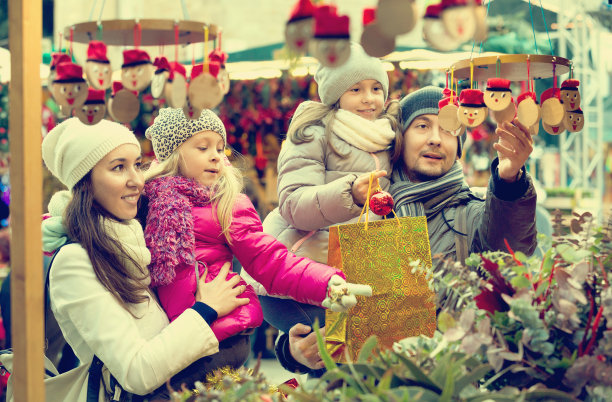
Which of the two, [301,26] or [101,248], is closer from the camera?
[301,26]

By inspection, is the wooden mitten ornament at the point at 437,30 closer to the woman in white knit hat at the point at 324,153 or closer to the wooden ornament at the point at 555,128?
the wooden ornament at the point at 555,128

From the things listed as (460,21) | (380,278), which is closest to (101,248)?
(380,278)

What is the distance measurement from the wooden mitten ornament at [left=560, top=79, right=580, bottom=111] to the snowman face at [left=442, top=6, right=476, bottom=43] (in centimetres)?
80

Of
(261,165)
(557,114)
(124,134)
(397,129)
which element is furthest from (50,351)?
(261,165)

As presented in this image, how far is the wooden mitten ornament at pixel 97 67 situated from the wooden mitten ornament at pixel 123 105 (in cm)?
10

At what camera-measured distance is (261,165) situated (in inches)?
216

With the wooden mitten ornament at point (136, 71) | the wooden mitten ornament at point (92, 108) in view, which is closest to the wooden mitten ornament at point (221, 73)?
the wooden mitten ornament at point (136, 71)

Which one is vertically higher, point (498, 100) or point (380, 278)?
point (498, 100)

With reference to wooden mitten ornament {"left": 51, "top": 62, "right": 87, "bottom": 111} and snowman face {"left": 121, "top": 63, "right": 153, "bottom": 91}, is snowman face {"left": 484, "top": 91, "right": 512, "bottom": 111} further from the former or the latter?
wooden mitten ornament {"left": 51, "top": 62, "right": 87, "bottom": 111}

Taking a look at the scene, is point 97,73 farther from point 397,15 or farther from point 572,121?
point 572,121

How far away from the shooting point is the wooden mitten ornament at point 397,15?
4.34 ft

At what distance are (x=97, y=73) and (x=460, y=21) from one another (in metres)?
0.81

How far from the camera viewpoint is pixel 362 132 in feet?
7.71

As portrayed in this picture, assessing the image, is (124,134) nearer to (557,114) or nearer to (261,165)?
(557,114)
